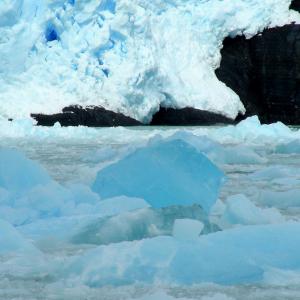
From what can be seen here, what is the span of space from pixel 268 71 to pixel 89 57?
20.7ft

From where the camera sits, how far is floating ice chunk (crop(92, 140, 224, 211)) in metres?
2.95

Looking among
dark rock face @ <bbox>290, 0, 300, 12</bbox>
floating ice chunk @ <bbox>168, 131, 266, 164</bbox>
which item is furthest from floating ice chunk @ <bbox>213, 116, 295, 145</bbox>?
dark rock face @ <bbox>290, 0, 300, 12</bbox>

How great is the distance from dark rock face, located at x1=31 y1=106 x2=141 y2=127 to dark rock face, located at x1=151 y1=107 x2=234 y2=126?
0.88 meters

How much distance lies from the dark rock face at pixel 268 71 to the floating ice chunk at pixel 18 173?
558 inches

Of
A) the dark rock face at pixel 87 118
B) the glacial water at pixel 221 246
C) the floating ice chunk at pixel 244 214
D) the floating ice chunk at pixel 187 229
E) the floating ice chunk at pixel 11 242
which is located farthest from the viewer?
the dark rock face at pixel 87 118

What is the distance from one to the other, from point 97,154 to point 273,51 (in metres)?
13.2

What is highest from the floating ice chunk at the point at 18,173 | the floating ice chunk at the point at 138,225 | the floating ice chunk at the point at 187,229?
the floating ice chunk at the point at 187,229

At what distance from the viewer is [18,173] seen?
10.9 feet

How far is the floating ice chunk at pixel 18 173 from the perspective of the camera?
10.8 feet

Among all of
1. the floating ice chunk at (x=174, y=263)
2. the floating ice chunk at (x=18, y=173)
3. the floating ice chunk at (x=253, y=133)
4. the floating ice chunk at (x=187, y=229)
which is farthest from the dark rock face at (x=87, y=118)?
the floating ice chunk at (x=174, y=263)

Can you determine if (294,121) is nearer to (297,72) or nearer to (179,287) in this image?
(297,72)

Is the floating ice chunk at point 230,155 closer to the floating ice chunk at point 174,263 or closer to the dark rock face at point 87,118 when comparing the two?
the floating ice chunk at point 174,263

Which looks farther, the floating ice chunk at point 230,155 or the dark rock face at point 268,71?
the dark rock face at point 268,71

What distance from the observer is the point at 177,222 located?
198cm
